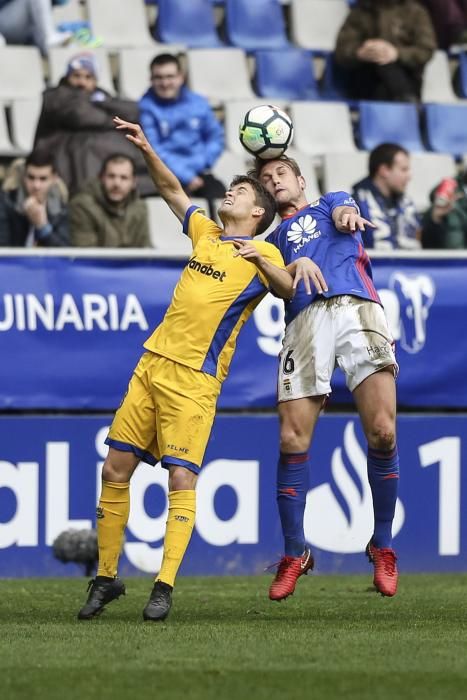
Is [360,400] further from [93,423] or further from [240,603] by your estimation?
[93,423]

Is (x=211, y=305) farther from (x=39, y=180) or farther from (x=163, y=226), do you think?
(x=163, y=226)

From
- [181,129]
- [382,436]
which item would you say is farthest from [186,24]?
[382,436]

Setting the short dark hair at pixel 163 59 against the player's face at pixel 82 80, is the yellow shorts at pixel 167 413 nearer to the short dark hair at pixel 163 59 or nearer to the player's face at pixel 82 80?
the player's face at pixel 82 80

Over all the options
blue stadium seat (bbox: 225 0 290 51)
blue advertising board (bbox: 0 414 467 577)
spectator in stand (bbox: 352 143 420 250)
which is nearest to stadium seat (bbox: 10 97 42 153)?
blue stadium seat (bbox: 225 0 290 51)

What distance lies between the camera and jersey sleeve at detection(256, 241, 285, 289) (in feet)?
23.0

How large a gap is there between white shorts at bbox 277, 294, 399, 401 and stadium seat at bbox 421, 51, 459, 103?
7.96 m

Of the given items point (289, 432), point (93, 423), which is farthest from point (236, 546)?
point (289, 432)

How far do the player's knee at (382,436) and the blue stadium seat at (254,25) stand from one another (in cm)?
772

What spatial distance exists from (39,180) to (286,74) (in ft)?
13.8

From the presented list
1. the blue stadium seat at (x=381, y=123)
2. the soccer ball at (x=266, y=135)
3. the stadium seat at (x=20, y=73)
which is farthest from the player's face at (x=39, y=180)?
the blue stadium seat at (x=381, y=123)

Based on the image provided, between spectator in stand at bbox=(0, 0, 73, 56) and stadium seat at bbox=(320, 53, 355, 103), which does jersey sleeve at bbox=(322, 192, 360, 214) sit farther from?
stadium seat at bbox=(320, 53, 355, 103)

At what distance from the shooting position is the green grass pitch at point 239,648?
16.9 ft

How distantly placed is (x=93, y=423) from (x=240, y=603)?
2039 mm

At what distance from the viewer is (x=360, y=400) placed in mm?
7383
